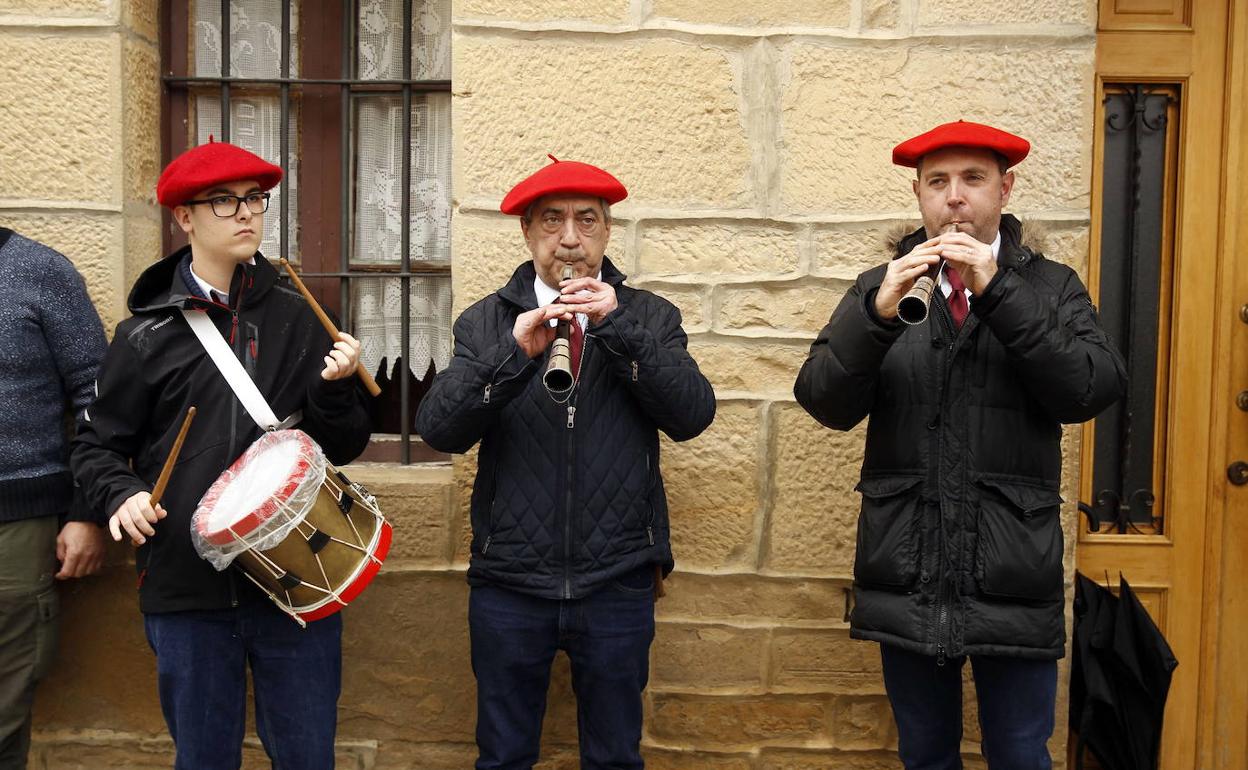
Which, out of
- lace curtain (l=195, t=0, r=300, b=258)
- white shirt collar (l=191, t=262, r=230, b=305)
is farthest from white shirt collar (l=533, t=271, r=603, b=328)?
lace curtain (l=195, t=0, r=300, b=258)

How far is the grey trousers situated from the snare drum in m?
0.82

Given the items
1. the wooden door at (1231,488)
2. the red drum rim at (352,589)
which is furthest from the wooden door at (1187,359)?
the red drum rim at (352,589)

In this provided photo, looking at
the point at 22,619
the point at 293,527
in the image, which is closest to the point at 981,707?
the point at 293,527

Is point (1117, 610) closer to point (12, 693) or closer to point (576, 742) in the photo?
point (576, 742)

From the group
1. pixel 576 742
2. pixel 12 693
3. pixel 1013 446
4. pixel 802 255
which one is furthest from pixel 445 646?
pixel 1013 446

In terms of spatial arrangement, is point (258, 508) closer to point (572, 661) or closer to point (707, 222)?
point (572, 661)

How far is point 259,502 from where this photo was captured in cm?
250

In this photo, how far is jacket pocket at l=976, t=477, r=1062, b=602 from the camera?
2.53 metres

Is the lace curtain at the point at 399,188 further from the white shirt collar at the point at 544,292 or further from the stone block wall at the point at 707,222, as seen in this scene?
the white shirt collar at the point at 544,292

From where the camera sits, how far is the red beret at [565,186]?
2754mm

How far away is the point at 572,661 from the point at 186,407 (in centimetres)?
107

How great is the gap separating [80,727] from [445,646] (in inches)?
42.9

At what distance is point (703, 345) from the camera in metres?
3.37

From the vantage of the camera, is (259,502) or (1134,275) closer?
(259,502)
